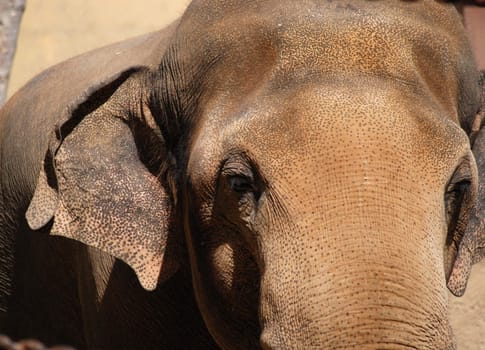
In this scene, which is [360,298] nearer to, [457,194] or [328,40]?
[457,194]

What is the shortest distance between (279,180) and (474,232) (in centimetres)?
79

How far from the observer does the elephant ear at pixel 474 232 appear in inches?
133

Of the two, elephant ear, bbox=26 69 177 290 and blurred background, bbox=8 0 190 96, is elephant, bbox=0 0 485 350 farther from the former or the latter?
blurred background, bbox=8 0 190 96

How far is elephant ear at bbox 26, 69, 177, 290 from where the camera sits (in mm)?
3465

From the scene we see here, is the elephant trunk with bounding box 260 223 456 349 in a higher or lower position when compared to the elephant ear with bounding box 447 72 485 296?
higher

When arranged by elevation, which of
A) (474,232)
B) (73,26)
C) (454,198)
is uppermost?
(454,198)

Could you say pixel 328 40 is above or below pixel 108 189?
above

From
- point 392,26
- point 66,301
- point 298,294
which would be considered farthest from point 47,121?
point 298,294

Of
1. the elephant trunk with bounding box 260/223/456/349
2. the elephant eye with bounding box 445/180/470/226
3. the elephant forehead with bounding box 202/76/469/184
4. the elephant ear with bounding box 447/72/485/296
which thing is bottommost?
the elephant ear with bounding box 447/72/485/296

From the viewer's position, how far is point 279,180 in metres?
2.87

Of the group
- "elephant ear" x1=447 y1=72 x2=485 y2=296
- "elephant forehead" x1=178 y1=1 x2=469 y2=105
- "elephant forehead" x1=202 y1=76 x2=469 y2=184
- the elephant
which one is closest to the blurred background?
the elephant

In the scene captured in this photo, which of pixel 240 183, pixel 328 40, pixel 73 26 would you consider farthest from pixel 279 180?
pixel 73 26

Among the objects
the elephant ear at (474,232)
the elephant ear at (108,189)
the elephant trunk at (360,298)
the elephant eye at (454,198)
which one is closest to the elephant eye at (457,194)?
the elephant eye at (454,198)

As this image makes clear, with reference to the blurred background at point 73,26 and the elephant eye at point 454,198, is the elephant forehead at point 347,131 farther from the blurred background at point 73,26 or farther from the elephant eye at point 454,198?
the blurred background at point 73,26
